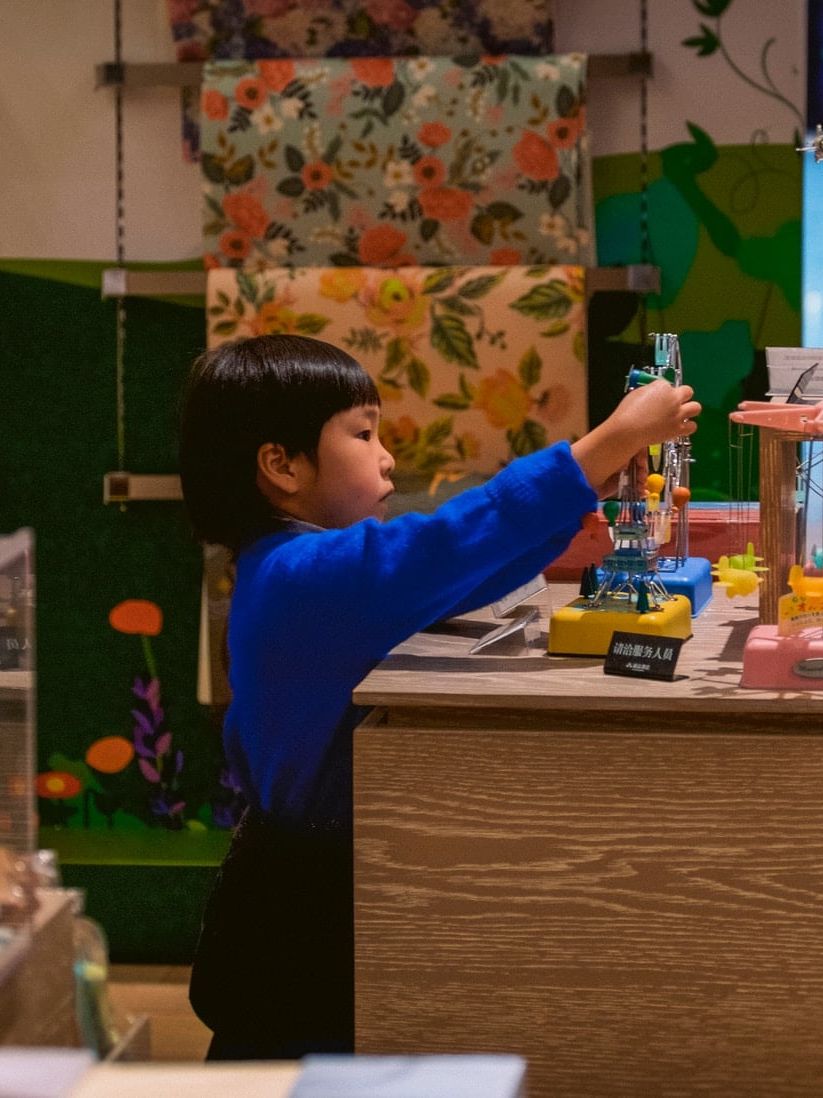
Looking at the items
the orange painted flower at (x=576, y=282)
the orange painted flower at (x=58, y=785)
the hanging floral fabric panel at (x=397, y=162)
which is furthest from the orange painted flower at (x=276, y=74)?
the orange painted flower at (x=58, y=785)

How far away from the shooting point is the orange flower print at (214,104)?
111 inches

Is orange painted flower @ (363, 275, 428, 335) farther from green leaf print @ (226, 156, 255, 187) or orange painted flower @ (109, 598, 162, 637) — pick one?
orange painted flower @ (109, 598, 162, 637)

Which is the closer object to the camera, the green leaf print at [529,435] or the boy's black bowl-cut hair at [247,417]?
the boy's black bowl-cut hair at [247,417]

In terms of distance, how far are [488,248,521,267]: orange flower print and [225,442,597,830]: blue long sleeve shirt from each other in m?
1.44

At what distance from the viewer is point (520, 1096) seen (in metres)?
0.69

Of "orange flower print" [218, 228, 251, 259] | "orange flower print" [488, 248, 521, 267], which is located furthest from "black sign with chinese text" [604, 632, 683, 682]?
"orange flower print" [218, 228, 251, 259]

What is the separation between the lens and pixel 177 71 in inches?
114

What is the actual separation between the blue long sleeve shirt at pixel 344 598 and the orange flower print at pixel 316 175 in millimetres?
1474

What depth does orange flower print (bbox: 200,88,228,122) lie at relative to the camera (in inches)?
111

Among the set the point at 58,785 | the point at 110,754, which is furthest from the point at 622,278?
the point at 58,785

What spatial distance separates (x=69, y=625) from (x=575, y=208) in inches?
48.8

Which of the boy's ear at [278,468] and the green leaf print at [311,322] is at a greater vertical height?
the green leaf print at [311,322]

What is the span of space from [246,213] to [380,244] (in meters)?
0.25

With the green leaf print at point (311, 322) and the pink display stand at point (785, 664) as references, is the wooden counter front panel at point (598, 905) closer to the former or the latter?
the pink display stand at point (785, 664)
